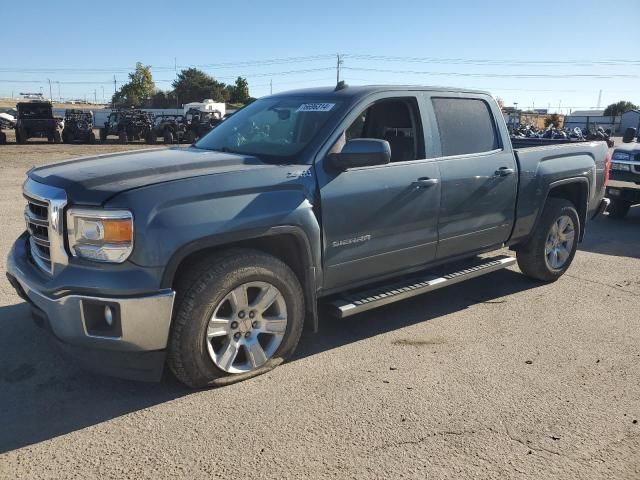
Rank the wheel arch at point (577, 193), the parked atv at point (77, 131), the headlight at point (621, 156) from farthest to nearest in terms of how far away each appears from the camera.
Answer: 1. the parked atv at point (77, 131)
2. the headlight at point (621, 156)
3. the wheel arch at point (577, 193)

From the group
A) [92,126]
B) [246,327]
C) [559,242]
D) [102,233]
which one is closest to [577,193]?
[559,242]

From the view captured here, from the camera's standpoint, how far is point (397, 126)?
15.1ft

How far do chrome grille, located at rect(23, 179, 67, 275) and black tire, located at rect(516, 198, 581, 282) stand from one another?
14.2ft

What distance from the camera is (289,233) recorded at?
3.53 metres

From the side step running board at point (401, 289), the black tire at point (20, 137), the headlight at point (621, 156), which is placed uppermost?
the headlight at point (621, 156)

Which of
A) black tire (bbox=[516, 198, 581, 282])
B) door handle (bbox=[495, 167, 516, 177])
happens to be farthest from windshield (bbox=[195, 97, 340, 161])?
black tire (bbox=[516, 198, 581, 282])

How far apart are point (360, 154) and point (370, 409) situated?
1615 mm

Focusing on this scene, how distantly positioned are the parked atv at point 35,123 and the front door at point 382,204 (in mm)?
27419

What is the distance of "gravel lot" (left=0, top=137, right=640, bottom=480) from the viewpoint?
2.73 m

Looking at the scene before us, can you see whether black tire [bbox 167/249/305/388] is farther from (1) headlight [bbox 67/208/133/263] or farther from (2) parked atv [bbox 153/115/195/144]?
(2) parked atv [bbox 153/115/195/144]

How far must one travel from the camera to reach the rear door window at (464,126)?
461 centimetres

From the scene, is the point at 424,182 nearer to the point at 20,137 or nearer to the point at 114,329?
the point at 114,329

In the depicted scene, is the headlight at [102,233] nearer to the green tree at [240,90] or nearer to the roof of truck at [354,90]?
the roof of truck at [354,90]

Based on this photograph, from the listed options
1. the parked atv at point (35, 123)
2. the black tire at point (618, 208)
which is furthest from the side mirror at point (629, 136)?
the parked atv at point (35, 123)
